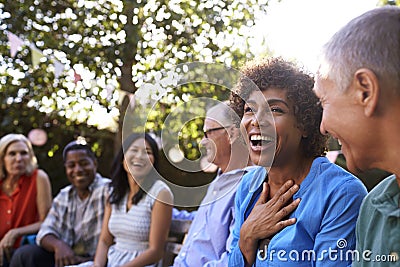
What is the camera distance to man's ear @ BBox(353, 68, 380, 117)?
1.03 metres

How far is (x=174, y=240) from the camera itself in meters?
3.08

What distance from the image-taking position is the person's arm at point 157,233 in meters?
2.81

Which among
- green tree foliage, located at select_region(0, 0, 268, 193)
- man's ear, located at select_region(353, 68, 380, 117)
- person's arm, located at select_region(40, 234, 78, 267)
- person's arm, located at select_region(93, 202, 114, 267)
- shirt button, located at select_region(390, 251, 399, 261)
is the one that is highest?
green tree foliage, located at select_region(0, 0, 268, 193)

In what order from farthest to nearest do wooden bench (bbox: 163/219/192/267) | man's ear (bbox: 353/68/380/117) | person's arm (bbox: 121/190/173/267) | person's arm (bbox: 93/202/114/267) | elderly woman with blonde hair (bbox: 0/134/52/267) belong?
elderly woman with blonde hair (bbox: 0/134/52/267), person's arm (bbox: 93/202/114/267), wooden bench (bbox: 163/219/192/267), person's arm (bbox: 121/190/173/267), man's ear (bbox: 353/68/380/117)

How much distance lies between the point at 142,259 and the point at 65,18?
105 inches

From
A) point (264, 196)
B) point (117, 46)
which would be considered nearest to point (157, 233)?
point (264, 196)

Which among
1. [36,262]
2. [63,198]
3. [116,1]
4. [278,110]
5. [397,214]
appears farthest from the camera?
[116,1]

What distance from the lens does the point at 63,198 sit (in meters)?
3.64

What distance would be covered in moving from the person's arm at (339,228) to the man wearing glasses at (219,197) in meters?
0.66

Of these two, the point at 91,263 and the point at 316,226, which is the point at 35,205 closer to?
the point at 91,263

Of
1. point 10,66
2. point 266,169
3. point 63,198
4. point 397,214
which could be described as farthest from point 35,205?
point 397,214

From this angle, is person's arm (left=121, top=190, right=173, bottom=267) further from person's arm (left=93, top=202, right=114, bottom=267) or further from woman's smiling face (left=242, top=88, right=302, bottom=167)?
woman's smiling face (left=242, top=88, right=302, bottom=167)

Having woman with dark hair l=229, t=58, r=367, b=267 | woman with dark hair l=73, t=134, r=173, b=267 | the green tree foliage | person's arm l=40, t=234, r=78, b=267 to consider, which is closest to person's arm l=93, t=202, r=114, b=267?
woman with dark hair l=73, t=134, r=173, b=267

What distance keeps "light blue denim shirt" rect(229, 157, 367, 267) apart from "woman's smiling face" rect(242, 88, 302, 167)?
0.10 metres
